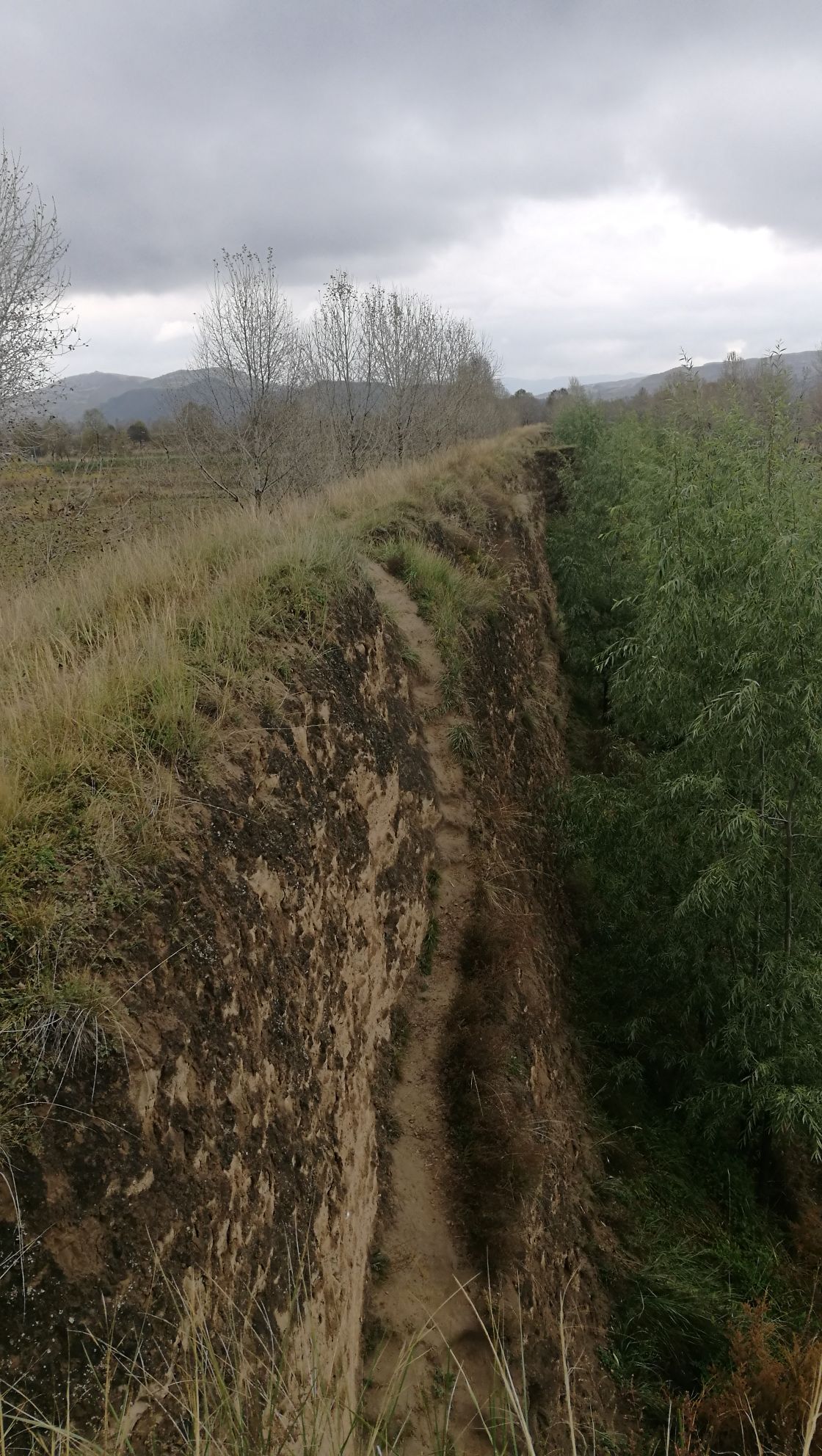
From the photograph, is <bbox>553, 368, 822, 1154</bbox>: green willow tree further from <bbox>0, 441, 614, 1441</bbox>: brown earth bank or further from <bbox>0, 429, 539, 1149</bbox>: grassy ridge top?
<bbox>0, 429, 539, 1149</bbox>: grassy ridge top

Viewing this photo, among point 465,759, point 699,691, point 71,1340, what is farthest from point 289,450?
point 71,1340

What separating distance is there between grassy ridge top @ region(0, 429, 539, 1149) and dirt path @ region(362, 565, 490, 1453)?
2011mm

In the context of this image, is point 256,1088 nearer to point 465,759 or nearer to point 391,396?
point 465,759

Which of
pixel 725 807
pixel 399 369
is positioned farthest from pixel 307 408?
pixel 725 807

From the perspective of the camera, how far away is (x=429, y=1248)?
4.65m

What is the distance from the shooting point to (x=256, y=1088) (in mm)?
3619

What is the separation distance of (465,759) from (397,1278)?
4531 millimetres

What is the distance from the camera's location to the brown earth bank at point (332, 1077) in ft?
8.61

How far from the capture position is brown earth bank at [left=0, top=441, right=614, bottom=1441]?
8.61 feet

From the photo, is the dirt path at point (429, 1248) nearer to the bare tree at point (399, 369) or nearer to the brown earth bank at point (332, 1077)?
the brown earth bank at point (332, 1077)

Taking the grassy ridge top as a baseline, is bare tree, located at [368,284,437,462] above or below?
above

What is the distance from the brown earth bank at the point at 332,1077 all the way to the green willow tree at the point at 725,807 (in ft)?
3.40

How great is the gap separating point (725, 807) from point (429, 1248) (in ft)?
13.3

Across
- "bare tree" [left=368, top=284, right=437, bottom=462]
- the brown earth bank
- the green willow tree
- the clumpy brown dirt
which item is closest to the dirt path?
the brown earth bank
